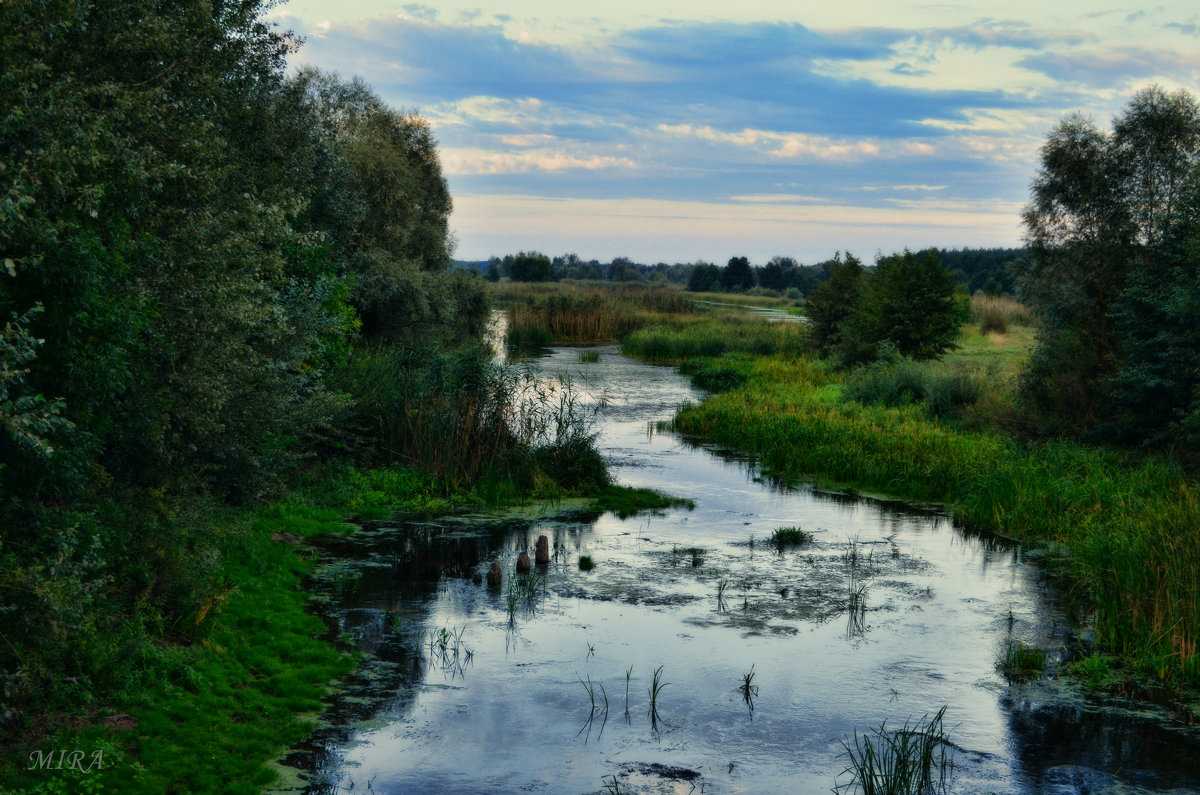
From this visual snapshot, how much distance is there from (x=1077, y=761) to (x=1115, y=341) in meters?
13.2

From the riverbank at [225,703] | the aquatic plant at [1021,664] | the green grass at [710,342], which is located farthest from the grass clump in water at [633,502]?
the green grass at [710,342]

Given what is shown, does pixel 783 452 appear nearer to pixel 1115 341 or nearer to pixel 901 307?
pixel 1115 341

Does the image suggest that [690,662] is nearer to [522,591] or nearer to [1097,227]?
[522,591]

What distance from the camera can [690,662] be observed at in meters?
9.72

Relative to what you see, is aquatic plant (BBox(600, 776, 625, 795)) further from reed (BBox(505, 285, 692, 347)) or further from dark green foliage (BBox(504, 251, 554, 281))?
dark green foliage (BBox(504, 251, 554, 281))

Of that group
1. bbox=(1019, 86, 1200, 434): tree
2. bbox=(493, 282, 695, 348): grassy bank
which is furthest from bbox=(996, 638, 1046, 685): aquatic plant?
bbox=(493, 282, 695, 348): grassy bank

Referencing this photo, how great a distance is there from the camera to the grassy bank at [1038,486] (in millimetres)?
10266

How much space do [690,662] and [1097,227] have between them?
14.4 m

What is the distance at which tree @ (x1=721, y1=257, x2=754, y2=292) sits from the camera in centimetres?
11038

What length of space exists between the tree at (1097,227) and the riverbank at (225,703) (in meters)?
14.5

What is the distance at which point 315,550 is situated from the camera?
13.2 metres

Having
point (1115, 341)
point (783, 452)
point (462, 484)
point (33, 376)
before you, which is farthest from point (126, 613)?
point (1115, 341)

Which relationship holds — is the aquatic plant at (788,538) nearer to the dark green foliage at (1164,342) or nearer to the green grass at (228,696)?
the green grass at (228,696)

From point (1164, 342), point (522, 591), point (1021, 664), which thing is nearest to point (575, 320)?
point (1164, 342)
